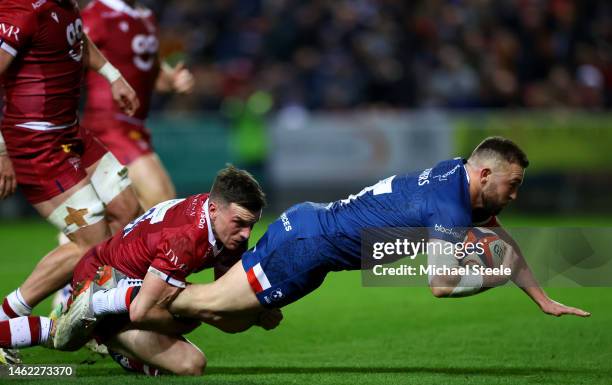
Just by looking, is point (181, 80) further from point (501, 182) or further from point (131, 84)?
point (501, 182)

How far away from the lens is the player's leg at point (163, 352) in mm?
6590

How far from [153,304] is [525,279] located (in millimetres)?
2275

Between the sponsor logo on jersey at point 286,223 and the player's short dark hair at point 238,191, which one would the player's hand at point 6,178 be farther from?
the sponsor logo on jersey at point 286,223

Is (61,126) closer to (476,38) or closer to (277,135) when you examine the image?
(277,135)

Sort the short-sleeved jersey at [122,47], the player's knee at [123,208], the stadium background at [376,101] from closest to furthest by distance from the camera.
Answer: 1. the player's knee at [123,208]
2. the short-sleeved jersey at [122,47]
3. the stadium background at [376,101]

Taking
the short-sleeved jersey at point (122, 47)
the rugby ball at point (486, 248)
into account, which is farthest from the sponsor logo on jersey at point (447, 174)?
the short-sleeved jersey at point (122, 47)

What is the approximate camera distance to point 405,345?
7.72m

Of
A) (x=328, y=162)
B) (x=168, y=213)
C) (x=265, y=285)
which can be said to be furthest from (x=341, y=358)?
(x=328, y=162)

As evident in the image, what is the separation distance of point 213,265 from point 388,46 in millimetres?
12693

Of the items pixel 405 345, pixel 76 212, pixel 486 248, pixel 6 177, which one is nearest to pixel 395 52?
pixel 405 345

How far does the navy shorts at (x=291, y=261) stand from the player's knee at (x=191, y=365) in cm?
54

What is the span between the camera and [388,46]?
1902cm

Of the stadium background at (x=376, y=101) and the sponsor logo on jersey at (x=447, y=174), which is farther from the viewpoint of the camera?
the stadium background at (x=376, y=101)

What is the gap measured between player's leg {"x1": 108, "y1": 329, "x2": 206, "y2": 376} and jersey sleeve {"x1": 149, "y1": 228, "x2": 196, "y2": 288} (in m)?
0.45
